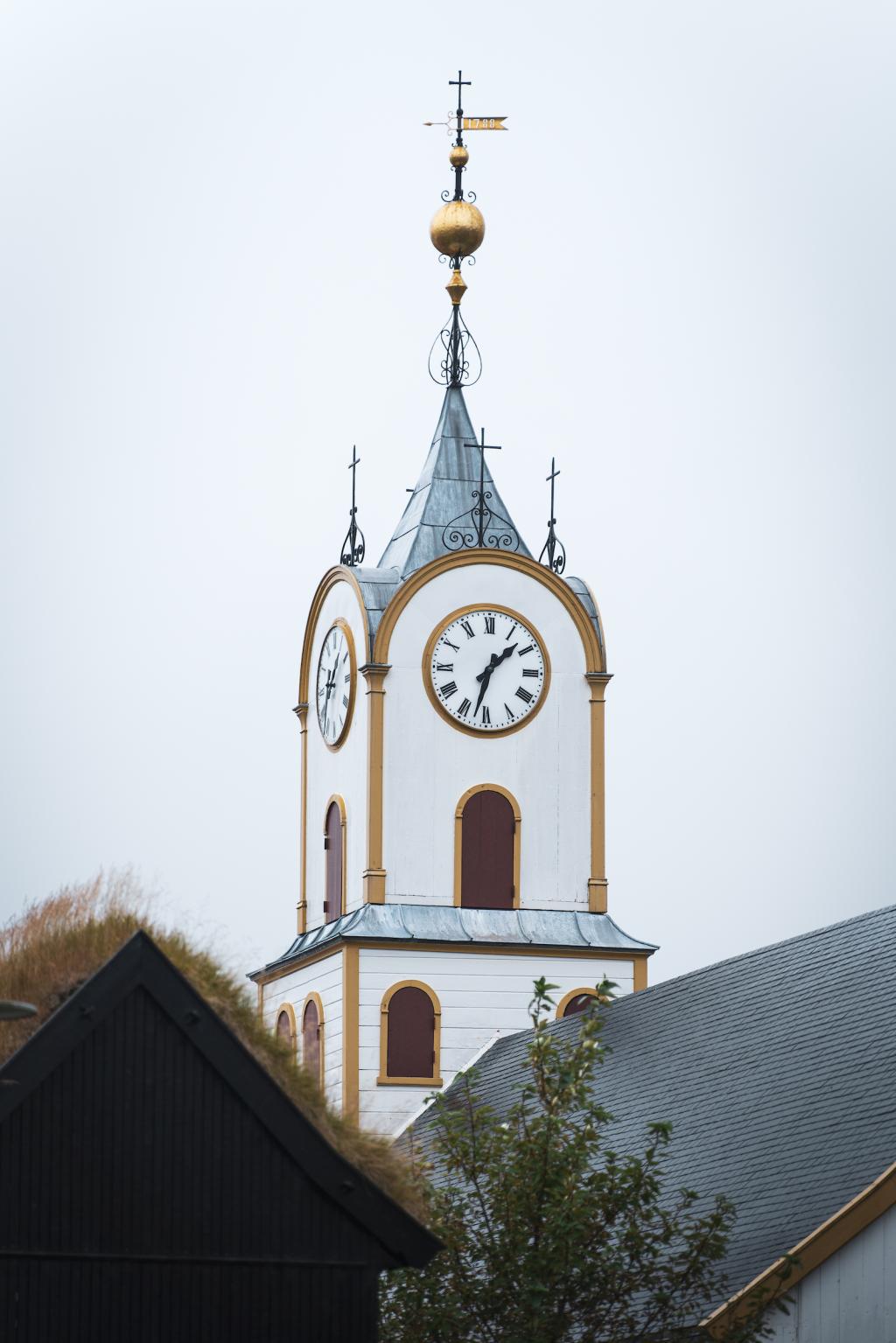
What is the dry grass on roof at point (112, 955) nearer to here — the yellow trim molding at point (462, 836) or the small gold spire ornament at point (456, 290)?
the yellow trim molding at point (462, 836)

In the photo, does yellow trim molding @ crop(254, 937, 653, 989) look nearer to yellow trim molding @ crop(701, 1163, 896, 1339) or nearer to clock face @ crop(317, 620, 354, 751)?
clock face @ crop(317, 620, 354, 751)

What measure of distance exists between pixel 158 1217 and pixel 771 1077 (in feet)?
42.6

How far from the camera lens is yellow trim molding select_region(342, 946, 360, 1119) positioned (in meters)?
43.4

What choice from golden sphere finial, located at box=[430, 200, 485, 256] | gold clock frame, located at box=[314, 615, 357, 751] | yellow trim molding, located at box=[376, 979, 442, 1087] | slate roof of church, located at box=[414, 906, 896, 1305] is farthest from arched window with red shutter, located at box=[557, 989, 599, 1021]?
golden sphere finial, located at box=[430, 200, 485, 256]

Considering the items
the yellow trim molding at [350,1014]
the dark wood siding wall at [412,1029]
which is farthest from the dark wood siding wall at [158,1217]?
the dark wood siding wall at [412,1029]

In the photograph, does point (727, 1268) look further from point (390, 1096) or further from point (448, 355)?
point (448, 355)

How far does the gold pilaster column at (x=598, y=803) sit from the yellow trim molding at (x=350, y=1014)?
12.9 ft

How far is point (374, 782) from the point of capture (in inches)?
1754

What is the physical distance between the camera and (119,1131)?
1912cm

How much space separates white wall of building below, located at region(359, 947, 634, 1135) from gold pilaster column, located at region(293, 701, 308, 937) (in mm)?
3277

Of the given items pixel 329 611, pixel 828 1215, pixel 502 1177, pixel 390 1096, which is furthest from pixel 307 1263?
pixel 329 611

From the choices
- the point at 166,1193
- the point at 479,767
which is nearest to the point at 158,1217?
the point at 166,1193

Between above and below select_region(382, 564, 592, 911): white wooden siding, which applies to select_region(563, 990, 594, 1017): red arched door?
below

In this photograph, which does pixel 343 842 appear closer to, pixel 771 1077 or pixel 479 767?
pixel 479 767
